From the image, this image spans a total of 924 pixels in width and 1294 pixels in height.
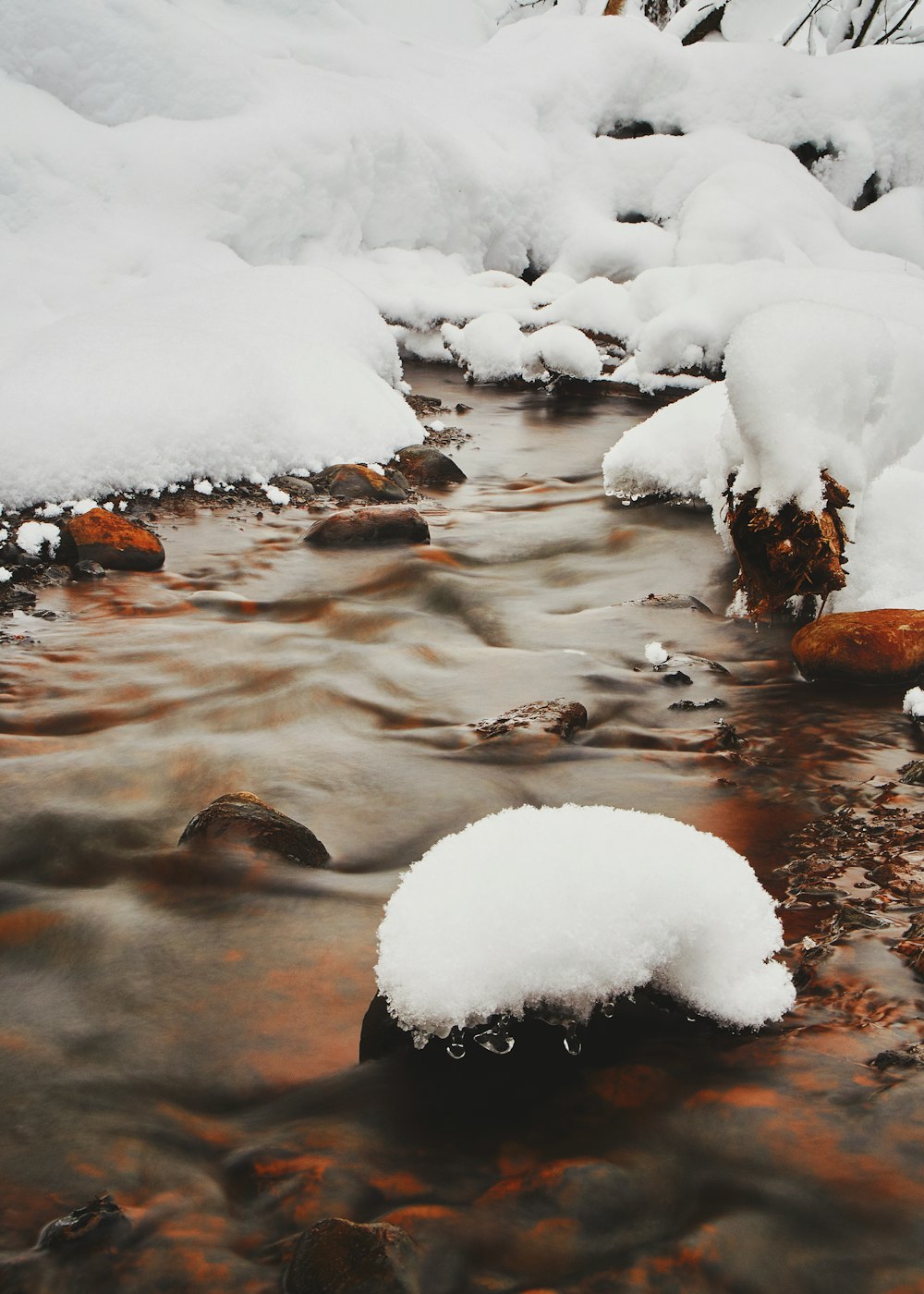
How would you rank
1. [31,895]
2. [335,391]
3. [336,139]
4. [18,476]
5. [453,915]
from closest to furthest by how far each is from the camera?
[453,915] < [31,895] < [18,476] < [335,391] < [336,139]

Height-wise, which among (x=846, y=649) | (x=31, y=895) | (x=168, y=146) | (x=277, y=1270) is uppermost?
(x=168, y=146)

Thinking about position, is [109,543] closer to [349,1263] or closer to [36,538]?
[36,538]

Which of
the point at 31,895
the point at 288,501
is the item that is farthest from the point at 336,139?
the point at 31,895

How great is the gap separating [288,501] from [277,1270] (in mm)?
4058

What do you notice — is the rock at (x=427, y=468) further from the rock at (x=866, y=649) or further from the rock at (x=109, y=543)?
the rock at (x=866, y=649)

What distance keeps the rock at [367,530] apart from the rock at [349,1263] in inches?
136

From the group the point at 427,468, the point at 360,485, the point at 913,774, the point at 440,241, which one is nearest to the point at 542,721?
the point at 913,774

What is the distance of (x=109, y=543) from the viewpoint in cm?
388

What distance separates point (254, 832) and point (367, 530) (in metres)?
2.56

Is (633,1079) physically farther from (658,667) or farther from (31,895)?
(658,667)

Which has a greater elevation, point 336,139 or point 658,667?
point 336,139

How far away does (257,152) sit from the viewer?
325 inches

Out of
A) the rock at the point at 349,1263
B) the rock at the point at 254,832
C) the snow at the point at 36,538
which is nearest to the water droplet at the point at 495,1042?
the rock at the point at 349,1263

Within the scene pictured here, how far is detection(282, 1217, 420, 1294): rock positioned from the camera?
107cm
